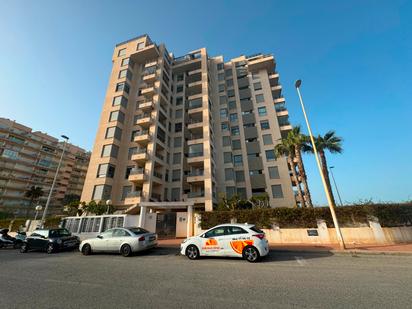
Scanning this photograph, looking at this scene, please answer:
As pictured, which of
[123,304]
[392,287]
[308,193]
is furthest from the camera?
[308,193]

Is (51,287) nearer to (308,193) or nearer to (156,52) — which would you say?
(308,193)

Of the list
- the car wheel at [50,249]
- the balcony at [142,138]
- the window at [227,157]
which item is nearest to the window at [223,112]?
the window at [227,157]

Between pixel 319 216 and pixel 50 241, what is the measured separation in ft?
64.8

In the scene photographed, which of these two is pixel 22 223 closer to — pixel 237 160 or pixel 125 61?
pixel 125 61

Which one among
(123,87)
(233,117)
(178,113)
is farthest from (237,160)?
(123,87)

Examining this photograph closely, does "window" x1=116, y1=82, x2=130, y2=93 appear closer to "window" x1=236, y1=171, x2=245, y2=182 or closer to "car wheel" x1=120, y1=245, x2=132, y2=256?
"window" x1=236, y1=171, x2=245, y2=182

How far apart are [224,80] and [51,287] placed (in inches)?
1616

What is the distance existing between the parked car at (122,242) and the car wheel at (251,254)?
232 inches

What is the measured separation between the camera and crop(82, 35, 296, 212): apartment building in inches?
1063

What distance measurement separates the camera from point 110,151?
1096 inches

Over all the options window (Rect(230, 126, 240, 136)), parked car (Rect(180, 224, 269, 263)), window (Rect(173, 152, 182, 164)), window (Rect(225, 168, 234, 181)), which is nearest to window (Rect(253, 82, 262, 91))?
window (Rect(230, 126, 240, 136))

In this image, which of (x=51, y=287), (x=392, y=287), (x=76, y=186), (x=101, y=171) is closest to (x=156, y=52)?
(x=101, y=171)

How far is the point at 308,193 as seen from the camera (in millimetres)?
21406

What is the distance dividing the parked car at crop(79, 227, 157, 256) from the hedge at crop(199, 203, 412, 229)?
761cm
